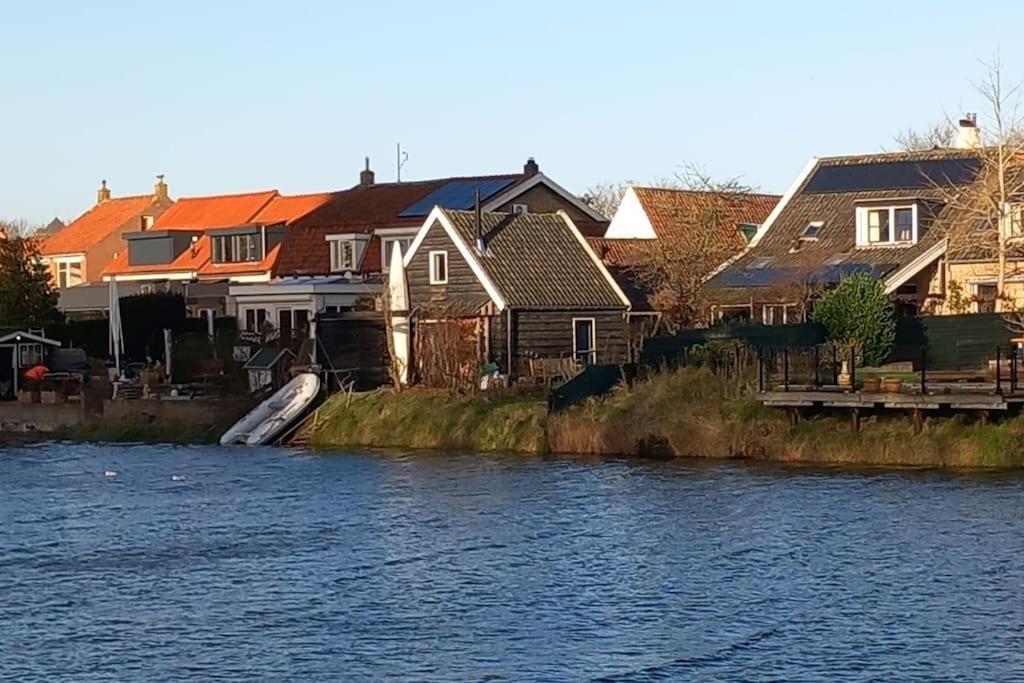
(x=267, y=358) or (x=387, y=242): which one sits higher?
(x=387, y=242)

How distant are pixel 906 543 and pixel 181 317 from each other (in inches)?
1672

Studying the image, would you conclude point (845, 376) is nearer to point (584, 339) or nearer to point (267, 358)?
point (584, 339)

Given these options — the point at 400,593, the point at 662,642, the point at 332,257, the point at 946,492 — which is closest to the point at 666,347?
the point at 946,492

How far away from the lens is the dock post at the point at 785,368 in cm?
3605

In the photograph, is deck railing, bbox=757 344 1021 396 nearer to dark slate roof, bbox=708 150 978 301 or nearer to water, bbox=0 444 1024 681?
water, bbox=0 444 1024 681

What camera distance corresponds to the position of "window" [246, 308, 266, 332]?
2346 inches

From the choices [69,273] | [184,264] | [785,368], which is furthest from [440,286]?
[69,273]

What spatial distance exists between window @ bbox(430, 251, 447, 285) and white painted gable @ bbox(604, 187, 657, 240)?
10.5m

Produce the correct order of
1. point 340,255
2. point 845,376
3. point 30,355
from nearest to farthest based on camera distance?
point 845,376, point 30,355, point 340,255

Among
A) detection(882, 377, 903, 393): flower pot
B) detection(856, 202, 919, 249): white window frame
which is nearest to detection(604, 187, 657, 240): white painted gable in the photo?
detection(856, 202, 919, 249): white window frame

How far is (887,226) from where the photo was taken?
4931 cm

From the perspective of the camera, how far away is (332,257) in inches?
2562

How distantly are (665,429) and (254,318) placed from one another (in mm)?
25103

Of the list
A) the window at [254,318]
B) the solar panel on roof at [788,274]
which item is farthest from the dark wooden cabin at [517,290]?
the window at [254,318]
